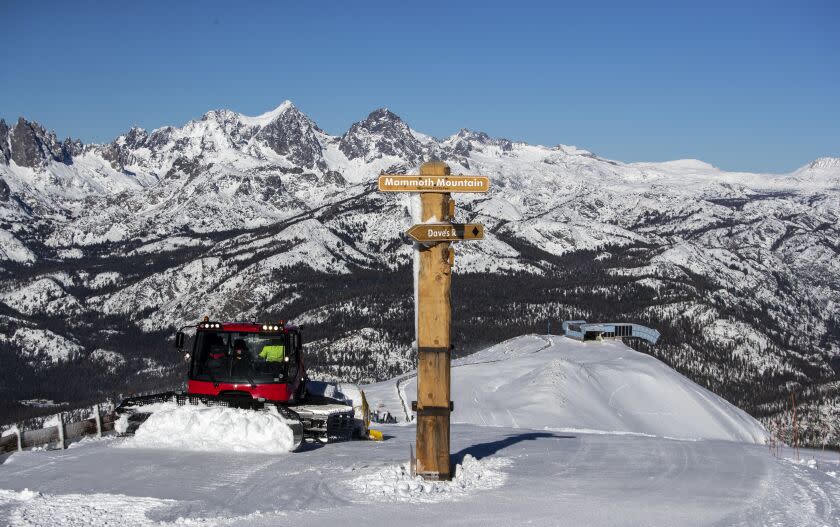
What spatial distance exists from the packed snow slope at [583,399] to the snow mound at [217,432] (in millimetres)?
38852

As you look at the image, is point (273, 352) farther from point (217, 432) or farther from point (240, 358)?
point (217, 432)

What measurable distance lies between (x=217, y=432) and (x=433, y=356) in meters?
6.65

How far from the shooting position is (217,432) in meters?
22.1

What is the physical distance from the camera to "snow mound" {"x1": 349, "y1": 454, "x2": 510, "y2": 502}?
17062mm

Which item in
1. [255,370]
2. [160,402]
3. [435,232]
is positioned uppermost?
[435,232]

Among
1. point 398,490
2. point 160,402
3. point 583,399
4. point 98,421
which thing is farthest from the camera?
point 583,399

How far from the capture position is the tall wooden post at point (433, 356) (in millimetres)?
18406

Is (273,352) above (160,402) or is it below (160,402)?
above

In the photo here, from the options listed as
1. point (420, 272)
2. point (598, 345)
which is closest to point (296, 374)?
point (420, 272)

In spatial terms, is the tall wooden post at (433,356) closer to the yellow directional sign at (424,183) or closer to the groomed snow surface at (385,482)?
the groomed snow surface at (385,482)

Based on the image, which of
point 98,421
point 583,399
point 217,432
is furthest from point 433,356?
point 583,399

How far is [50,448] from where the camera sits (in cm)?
2372

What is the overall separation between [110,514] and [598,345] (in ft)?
438

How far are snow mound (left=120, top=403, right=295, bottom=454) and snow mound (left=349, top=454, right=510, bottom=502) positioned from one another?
3.86m
